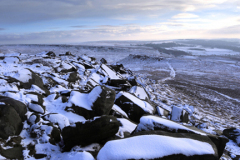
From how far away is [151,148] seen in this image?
432 centimetres

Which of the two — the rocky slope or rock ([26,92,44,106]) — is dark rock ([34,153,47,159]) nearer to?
the rocky slope

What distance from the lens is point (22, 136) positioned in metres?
5.72

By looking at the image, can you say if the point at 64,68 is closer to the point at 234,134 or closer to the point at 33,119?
the point at 33,119

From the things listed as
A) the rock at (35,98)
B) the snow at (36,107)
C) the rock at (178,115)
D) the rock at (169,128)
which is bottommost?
the rock at (178,115)

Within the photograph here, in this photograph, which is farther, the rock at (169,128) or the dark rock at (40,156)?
the rock at (169,128)

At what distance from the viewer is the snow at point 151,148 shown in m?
4.13

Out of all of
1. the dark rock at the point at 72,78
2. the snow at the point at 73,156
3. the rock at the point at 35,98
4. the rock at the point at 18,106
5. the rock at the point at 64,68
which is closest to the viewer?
the snow at the point at 73,156

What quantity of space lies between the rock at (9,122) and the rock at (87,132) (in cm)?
183

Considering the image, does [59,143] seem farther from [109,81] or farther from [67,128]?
[109,81]

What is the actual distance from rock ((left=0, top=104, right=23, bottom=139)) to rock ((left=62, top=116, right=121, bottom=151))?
1833 millimetres

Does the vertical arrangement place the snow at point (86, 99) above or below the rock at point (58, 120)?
above

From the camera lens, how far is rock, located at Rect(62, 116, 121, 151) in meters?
5.63

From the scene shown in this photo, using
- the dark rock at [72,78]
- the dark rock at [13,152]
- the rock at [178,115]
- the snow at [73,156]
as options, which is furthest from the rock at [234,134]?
the dark rock at [72,78]

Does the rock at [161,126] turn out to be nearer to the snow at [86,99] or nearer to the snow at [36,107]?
the snow at [86,99]
